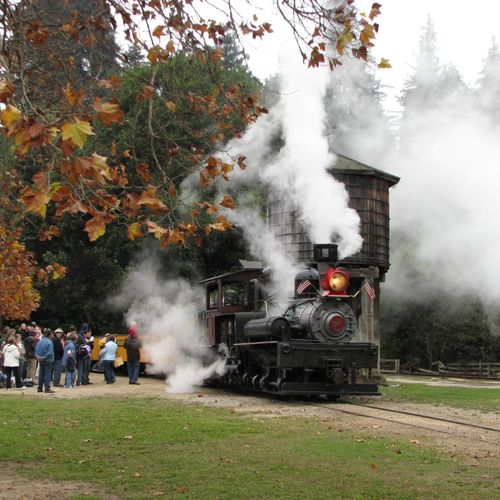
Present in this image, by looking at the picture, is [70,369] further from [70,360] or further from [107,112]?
[107,112]

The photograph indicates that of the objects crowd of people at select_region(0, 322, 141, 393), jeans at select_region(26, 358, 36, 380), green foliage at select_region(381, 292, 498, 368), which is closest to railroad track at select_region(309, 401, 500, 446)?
crowd of people at select_region(0, 322, 141, 393)

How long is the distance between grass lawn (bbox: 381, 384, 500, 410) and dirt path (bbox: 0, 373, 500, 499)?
0.79 meters

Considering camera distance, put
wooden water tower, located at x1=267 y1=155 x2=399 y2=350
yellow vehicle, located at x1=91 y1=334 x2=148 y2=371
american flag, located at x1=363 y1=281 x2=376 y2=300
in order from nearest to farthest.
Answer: american flag, located at x1=363 y1=281 x2=376 y2=300
wooden water tower, located at x1=267 y1=155 x2=399 y2=350
yellow vehicle, located at x1=91 y1=334 x2=148 y2=371

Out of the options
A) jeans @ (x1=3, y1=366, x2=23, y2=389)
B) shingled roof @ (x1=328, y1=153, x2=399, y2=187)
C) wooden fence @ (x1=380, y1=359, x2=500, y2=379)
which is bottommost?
jeans @ (x1=3, y1=366, x2=23, y2=389)

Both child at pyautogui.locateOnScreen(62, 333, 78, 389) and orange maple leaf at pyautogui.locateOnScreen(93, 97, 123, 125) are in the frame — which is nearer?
orange maple leaf at pyautogui.locateOnScreen(93, 97, 123, 125)

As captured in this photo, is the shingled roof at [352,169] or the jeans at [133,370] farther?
the shingled roof at [352,169]

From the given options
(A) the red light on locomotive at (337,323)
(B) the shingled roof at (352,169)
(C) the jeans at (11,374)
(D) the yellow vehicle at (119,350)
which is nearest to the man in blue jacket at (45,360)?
(C) the jeans at (11,374)

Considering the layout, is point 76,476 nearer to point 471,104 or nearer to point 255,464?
point 255,464

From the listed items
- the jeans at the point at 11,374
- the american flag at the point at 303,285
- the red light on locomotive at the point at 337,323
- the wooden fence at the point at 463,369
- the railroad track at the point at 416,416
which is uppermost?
the american flag at the point at 303,285

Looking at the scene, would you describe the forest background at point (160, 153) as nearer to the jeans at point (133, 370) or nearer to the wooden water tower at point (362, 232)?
the wooden water tower at point (362, 232)

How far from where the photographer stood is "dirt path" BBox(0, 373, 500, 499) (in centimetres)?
790

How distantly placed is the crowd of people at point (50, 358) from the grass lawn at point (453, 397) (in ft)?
24.4

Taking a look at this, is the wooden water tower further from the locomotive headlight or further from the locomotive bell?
the locomotive headlight

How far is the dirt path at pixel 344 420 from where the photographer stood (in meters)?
7.90
